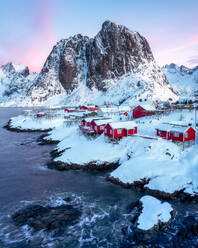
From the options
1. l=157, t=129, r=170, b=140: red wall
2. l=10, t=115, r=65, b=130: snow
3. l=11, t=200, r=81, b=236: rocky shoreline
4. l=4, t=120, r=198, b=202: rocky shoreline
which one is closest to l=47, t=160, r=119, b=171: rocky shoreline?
l=4, t=120, r=198, b=202: rocky shoreline

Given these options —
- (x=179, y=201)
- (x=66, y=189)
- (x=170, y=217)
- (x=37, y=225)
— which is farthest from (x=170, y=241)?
(x=66, y=189)

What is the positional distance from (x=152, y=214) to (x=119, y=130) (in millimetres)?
23002

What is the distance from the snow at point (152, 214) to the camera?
19266mm

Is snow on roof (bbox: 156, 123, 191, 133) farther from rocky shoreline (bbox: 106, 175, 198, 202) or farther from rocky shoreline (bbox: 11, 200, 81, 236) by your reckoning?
rocky shoreline (bbox: 11, 200, 81, 236)

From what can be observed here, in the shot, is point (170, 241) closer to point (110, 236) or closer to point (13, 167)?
point (110, 236)

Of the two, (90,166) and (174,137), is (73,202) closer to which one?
(90,166)

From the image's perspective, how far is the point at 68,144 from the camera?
47.5 m

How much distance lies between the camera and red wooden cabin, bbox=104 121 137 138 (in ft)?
136

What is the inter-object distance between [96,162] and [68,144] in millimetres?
12620

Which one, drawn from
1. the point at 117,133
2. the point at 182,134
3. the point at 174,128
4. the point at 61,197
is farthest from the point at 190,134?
the point at 61,197

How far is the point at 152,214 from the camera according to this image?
66.4 feet

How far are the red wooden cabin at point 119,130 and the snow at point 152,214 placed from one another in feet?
65.8

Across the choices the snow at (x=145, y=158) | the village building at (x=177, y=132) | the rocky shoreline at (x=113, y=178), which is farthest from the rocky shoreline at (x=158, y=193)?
the village building at (x=177, y=132)

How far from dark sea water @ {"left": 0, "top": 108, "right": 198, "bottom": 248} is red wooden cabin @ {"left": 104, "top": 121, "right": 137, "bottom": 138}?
983 centimetres
